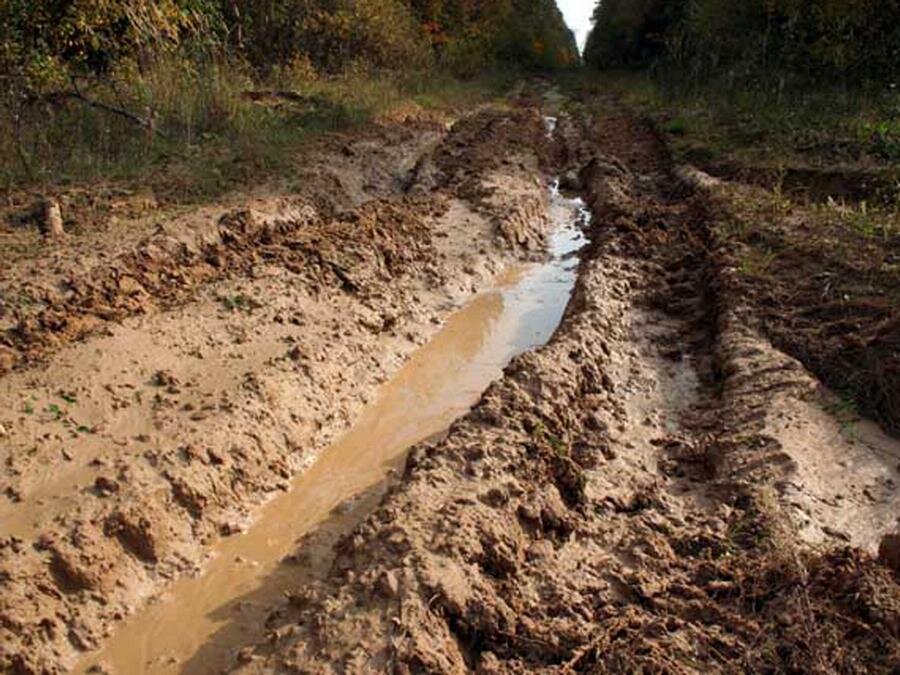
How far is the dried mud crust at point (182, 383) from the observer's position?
12.8ft

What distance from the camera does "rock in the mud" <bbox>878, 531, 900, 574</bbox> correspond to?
11.1 ft

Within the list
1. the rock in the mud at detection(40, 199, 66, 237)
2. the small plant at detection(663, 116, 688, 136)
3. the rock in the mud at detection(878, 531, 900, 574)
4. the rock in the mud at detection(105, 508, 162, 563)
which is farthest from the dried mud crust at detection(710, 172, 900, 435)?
the small plant at detection(663, 116, 688, 136)

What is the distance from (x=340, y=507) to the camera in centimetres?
479

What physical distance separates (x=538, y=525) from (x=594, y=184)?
8.75 meters

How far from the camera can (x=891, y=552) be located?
11.2 feet

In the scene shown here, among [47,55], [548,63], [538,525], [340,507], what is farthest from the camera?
[548,63]

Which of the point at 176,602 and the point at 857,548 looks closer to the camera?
the point at 857,548

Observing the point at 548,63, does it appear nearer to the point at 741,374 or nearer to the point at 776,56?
the point at 776,56

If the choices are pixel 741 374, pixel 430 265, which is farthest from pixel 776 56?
pixel 741 374

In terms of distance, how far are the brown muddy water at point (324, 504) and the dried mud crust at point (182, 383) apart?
0.13m

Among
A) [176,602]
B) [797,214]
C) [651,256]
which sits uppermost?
[797,214]

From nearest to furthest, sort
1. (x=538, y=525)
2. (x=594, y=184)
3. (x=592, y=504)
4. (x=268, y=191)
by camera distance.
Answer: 1. (x=538, y=525)
2. (x=592, y=504)
3. (x=268, y=191)
4. (x=594, y=184)

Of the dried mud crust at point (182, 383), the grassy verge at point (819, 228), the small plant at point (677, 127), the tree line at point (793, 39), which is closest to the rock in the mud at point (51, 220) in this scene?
the dried mud crust at point (182, 383)

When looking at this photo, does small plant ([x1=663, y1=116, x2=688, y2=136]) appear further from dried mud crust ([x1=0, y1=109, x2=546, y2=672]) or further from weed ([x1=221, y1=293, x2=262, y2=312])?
weed ([x1=221, y1=293, x2=262, y2=312])
